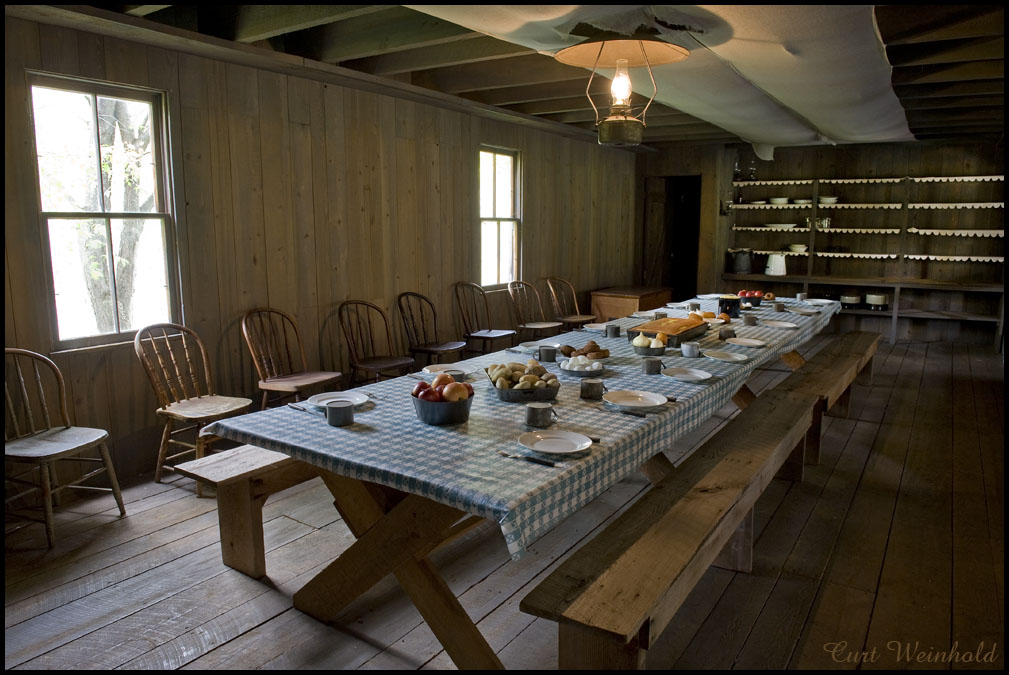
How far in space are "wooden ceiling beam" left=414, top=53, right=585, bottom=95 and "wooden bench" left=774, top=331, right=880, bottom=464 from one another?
222cm

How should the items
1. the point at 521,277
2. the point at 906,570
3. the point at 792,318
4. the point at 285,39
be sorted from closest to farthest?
1. the point at 906,570
2. the point at 285,39
3. the point at 792,318
4. the point at 521,277

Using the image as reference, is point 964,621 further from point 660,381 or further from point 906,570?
point 660,381

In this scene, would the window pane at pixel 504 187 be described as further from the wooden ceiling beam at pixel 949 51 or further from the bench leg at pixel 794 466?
the bench leg at pixel 794 466

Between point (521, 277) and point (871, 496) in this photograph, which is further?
point (521, 277)

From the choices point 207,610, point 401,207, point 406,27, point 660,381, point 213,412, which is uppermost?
point 406,27

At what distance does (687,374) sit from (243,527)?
1821 millimetres

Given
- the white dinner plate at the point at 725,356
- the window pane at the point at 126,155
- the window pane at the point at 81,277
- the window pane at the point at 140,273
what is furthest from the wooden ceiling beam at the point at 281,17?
the white dinner plate at the point at 725,356

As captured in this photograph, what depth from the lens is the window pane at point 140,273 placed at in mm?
3344

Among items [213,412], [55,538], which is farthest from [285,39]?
[55,538]

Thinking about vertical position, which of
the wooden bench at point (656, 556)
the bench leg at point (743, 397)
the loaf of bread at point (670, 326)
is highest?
the loaf of bread at point (670, 326)

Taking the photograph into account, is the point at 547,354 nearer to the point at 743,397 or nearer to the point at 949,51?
the point at 743,397

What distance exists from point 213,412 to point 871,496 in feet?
10.4

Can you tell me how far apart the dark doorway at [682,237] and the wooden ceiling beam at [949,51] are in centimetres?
469

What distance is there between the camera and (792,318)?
4.45m
